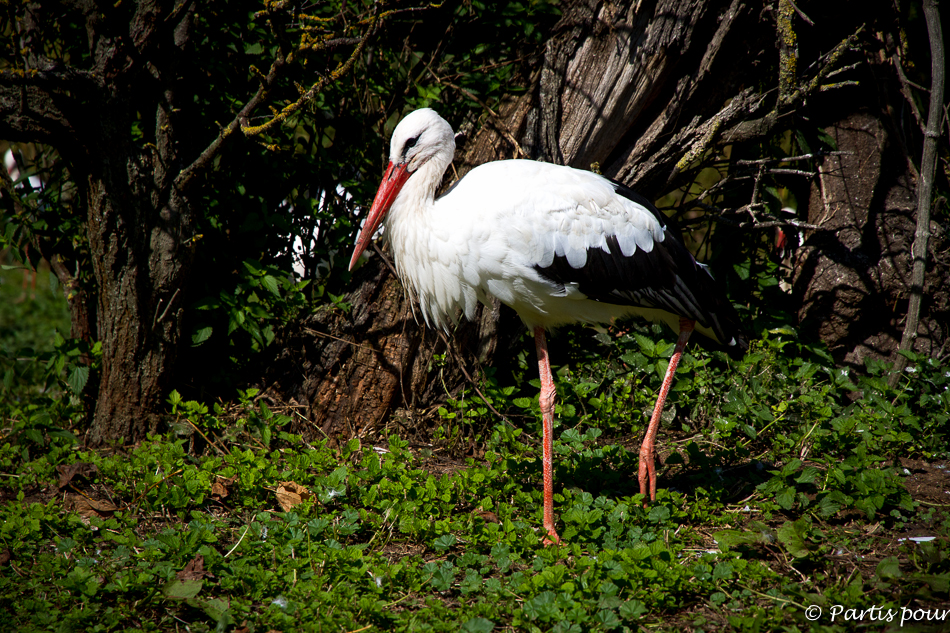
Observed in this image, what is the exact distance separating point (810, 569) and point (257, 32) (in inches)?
153

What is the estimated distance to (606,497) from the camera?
3.45 m

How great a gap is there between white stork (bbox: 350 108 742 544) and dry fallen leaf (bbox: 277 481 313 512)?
1.12 m

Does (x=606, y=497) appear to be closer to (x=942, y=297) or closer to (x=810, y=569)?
(x=810, y=569)

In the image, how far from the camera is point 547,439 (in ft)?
11.3

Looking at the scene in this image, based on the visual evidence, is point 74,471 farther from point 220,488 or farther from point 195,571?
point 195,571

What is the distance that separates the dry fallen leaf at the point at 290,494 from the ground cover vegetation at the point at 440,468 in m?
A: 0.02

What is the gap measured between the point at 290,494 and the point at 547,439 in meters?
1.32

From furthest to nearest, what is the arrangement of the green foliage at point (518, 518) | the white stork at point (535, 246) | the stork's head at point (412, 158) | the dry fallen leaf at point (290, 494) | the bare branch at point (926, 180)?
the bare branch at point (926, 180) → the stork's head at point (412, 158) → the dry fallen leaf at point (290, 494) → the white stork at point (535, 246) → the green foliage at point (518, 518)

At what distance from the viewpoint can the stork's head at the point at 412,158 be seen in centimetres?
348

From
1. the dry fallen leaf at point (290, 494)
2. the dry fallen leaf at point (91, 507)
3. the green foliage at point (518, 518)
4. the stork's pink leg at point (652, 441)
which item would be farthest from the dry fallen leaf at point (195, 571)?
the stork's pink leg at point (652, 441)

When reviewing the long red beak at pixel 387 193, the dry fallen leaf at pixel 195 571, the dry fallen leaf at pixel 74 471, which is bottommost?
the dry fallen leaf at pixel 195 571

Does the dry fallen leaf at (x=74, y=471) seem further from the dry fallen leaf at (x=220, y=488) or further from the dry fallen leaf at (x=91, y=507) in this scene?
the dry fallen leaf at (x=220, y=488)

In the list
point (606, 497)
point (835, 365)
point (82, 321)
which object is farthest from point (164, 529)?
point (835, 365)

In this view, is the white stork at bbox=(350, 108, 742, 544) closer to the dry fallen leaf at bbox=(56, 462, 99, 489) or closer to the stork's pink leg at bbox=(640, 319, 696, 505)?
the stork's pink leg at bbox=(640, 319, 696, 505)
